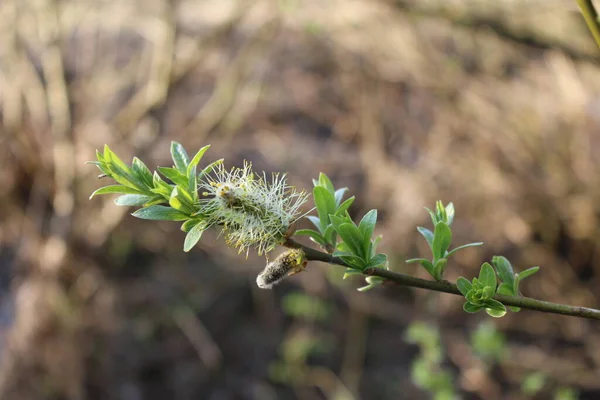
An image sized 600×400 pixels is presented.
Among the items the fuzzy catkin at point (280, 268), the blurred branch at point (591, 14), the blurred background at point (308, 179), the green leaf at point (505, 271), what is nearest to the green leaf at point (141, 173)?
the fuzzy catkin at point (280, 268)

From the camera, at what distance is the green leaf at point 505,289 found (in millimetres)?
739

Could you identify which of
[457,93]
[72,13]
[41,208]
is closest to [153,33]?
[72,13]

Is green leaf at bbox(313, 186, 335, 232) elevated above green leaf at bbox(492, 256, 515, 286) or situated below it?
above

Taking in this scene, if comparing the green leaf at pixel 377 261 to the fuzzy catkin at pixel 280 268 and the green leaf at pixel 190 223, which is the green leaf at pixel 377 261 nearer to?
the fuzzy catkin at pixel 280 268

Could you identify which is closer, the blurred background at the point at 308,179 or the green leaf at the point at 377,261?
the green leaf at the point at 377,261

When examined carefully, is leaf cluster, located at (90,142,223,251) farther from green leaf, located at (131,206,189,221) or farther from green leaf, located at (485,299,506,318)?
green leaf, located at (485,299,506,318)

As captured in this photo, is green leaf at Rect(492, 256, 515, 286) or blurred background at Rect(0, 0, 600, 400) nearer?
green leaf at Rect(492, 256, 515, 286)

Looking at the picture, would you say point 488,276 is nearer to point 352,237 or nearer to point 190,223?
point 352,237

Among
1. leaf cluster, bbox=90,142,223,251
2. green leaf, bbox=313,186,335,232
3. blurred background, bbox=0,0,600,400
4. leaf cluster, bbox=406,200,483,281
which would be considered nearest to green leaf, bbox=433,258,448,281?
leaf cluster, bbox=406,200,483,281

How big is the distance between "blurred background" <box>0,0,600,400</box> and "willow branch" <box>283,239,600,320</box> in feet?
7.29

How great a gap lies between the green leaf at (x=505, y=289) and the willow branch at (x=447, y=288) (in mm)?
45

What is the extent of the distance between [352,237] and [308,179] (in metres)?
3.25

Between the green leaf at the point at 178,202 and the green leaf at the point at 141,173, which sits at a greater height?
the green leaf at the point at 141,173

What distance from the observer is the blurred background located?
123 inches
